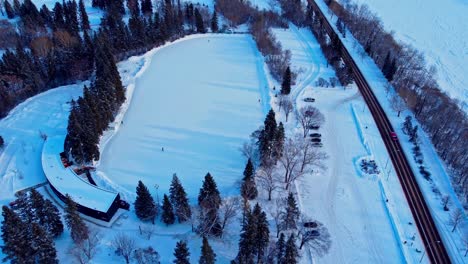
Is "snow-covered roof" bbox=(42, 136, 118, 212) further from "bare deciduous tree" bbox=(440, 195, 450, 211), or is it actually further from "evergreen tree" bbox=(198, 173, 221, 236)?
"bare deciduous tree" bbox=(440, 195, 450, 211)

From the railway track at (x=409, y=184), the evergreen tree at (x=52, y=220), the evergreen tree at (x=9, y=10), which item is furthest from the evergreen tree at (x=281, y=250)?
the evergreen tree at (x=9, y=10)

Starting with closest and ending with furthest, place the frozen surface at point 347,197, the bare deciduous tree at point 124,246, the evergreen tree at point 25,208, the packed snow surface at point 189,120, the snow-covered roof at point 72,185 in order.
→ the evergreen tree at point 25,208 → the bare deciduous tree at point 124,246 → the frozen surface at point 347,197 → the snow-covered roof at point 72,185 → the packed snow surface at point 189,120

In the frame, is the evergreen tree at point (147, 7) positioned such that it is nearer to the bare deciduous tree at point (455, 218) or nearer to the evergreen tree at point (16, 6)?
the evergreen tree at point (16, 6)

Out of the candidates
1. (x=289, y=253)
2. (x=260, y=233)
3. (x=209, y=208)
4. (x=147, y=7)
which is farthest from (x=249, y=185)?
(x=147, y=7)

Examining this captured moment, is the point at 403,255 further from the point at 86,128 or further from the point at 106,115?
the point at 106,115

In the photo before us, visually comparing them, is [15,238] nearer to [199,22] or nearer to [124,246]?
[124,246]

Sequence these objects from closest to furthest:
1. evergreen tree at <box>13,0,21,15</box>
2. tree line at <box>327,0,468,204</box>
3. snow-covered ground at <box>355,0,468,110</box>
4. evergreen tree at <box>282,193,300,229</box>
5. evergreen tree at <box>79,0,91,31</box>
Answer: evergreen tree at <box>282,193,300,229</box>, tree line at <box>327,0,468,204</box>, snow-covered ground at <box>355,0,468,110</box>, evergreen tree at <box>79,0,91,31</box>, evergreen tree at <box>13,0,21,15</box>

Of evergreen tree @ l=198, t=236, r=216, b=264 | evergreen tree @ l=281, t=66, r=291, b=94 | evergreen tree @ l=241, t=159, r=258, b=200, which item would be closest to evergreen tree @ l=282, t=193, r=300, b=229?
evergreen tree @ l=241, t=159, r=258, b=200

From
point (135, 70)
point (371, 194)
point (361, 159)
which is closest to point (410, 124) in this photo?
point (361, 159)
